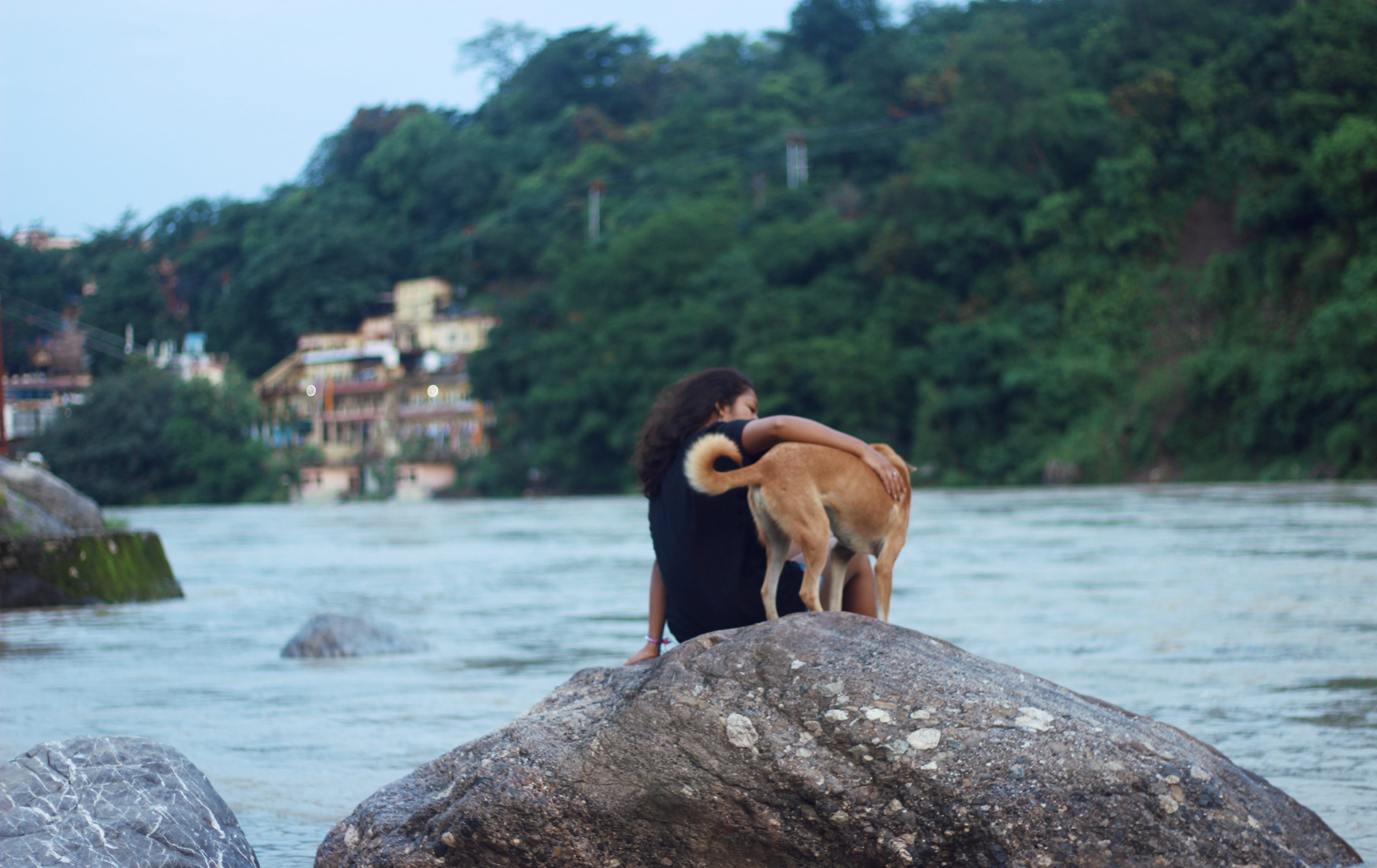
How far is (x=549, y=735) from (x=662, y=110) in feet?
Answer: 285

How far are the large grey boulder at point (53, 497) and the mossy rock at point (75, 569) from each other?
1.00m

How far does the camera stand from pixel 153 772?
394 cm

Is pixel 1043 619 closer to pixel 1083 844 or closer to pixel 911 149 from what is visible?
pixel 1083 844

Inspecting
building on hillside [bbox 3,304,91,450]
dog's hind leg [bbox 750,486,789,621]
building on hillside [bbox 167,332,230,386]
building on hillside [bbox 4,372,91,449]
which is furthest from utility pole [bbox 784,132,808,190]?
dog's hind leg [bbox 750,486,789,621]

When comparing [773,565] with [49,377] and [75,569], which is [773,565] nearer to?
[75,569]

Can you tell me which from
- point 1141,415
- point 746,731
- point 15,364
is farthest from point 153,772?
point 15,364

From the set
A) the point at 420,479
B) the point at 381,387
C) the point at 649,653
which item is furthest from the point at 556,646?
the point at 381,387

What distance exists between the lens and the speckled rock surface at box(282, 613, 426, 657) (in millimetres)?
9203

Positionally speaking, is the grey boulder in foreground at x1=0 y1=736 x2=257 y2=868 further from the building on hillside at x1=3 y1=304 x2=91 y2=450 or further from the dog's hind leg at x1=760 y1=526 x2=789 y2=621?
the building on hillside at x1=3 y1=304 x2=91 y2=450

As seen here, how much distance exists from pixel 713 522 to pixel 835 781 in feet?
4.67

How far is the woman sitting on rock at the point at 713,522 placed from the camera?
4.62 meters

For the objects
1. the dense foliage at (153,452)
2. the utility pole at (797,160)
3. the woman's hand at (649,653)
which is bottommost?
the dense foliage at (153,452)

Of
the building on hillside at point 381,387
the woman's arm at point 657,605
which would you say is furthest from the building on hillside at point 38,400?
the woman's arm at point 657,605

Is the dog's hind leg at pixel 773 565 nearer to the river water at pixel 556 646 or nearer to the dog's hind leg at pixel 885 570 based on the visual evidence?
the dog's hind leg at pixel 885 570
